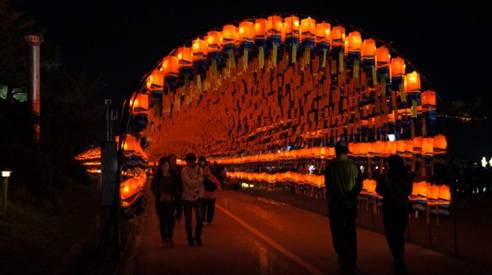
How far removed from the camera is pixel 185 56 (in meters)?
19.1

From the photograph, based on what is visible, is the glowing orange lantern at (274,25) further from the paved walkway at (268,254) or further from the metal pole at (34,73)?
the metal pole at (34,73)

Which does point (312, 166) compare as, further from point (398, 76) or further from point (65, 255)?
point (65, 255)

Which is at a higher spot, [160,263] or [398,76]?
[398,76]

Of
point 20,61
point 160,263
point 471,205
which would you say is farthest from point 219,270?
point 20,61

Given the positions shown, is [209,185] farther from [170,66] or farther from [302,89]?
[302,89]

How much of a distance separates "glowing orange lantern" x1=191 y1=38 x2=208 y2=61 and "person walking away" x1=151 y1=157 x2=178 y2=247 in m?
5.53

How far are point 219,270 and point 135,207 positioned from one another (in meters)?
8.91

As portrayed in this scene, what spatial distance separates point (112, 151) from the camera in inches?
520

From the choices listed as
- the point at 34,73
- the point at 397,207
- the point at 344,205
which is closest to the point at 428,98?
the point at 397,207

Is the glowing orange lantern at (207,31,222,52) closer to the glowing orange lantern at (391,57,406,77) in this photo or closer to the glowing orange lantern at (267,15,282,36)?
the glowing orange lantern at (267,15,282,36)

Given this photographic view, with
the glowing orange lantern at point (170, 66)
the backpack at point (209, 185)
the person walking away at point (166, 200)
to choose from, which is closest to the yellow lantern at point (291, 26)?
the glowing orange lantern at point (170, 66)

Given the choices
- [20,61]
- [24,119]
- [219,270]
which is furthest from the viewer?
A: [20,61]

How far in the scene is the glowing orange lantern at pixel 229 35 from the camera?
19984mm

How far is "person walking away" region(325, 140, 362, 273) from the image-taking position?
34.0 ft
